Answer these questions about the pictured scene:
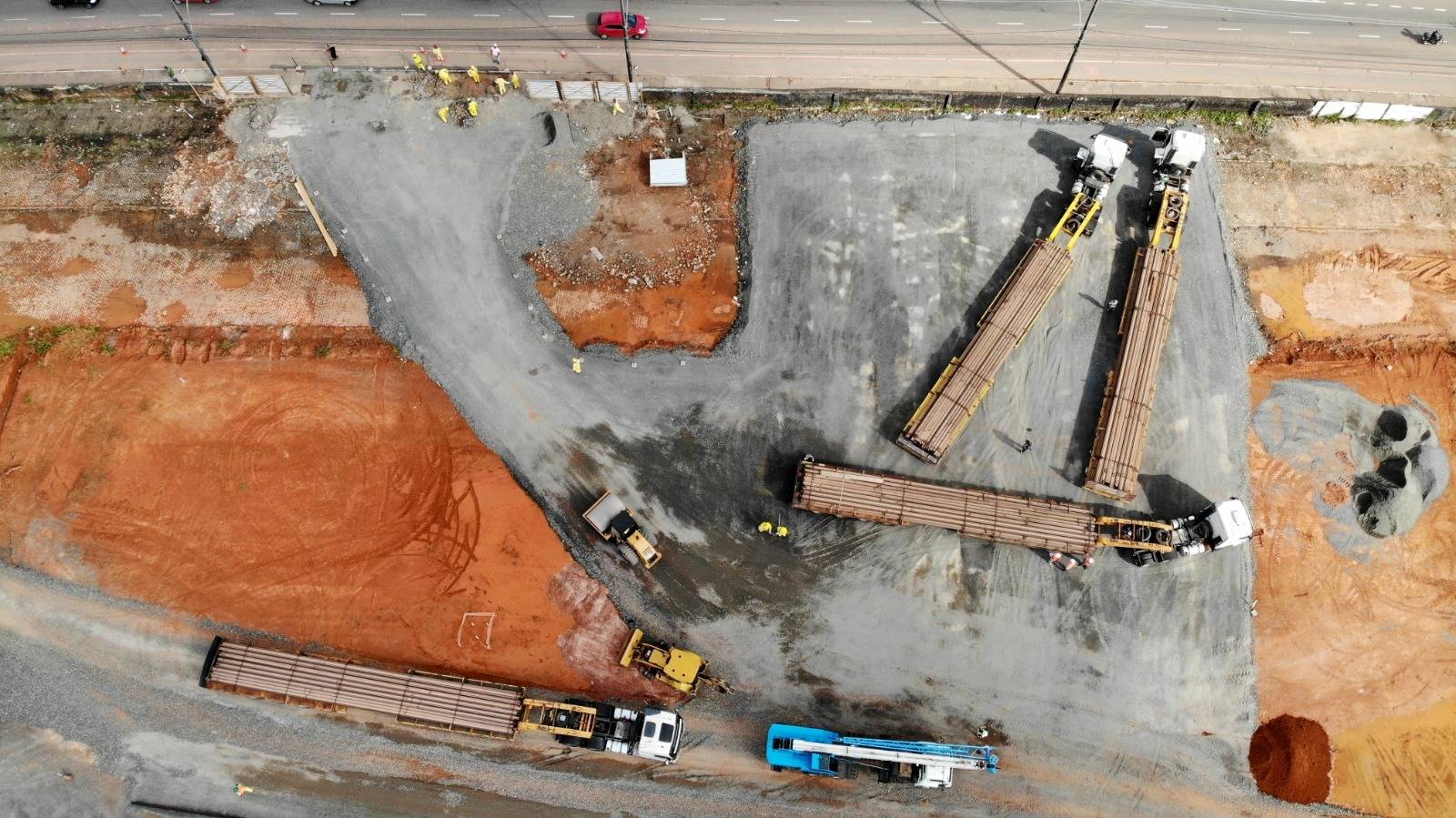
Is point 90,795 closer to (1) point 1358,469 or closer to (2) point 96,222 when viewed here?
(2) point 96,222

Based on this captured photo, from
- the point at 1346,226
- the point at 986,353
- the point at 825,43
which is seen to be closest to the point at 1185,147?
the point at 1346,226

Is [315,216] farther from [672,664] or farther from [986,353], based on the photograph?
[986,353]

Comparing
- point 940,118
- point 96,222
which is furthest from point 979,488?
point 96,222

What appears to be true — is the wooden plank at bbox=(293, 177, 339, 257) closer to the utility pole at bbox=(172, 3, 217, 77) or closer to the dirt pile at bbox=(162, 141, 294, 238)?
the dirt pile at bbox=(162, 141, 294, 238)

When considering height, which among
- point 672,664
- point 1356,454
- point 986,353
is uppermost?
point 986,353

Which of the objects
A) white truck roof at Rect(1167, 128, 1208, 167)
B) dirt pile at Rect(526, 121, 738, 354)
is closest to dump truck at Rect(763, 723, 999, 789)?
dirt pile at Rect(526, 121, 738, 354)
